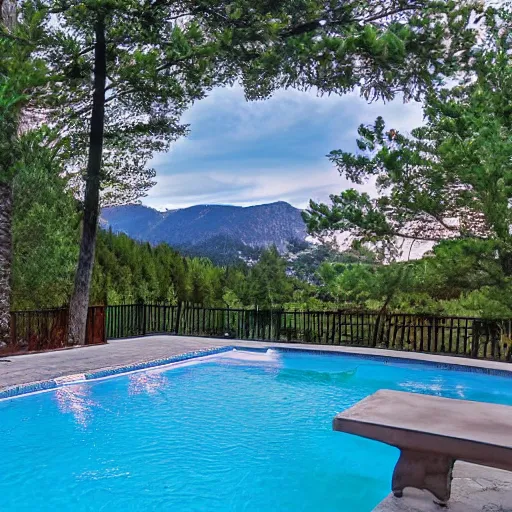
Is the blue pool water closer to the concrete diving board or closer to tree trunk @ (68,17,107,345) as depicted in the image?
the concrete diving board

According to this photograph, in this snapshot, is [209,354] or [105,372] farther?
[209,354]

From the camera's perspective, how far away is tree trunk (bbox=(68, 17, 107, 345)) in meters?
10.1

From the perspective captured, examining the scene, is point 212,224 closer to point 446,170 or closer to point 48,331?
point 48,331

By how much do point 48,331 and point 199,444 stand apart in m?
5.73

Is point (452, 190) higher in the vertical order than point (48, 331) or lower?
higher

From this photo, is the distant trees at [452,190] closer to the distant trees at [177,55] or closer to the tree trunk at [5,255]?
the distant trees at [177,55]

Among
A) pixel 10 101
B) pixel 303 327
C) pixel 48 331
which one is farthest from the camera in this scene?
pixel 303 327

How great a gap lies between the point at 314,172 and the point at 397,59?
70.1 ft

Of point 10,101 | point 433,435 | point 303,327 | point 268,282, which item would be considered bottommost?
point 303,327

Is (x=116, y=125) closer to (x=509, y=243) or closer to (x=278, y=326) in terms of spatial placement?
(x=278, y=326)

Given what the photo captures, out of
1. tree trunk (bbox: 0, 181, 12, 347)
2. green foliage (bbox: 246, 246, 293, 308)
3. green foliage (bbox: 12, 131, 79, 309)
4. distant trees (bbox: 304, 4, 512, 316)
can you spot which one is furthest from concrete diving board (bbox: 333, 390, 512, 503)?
green foliage (bbox: 246, 246, 293, 308)

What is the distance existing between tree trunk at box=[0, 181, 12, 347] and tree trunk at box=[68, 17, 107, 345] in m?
1.15

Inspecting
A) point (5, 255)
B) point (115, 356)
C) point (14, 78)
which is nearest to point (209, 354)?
point (115, 356)

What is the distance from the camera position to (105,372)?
7516 mm
